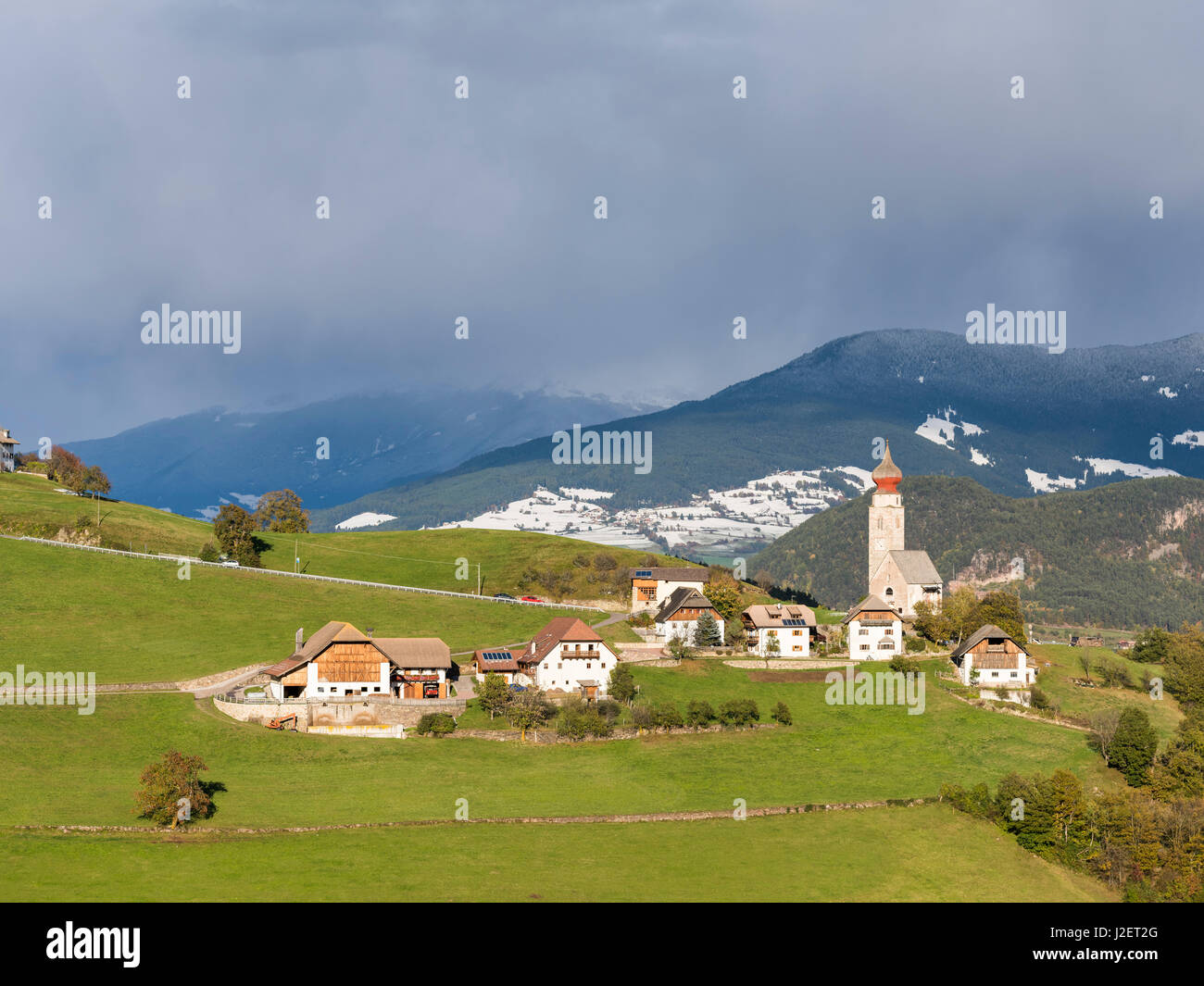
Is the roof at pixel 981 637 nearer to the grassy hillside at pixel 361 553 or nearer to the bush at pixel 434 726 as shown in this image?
the grassy hillside at pixel 361 553

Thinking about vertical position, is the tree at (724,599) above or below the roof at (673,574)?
below

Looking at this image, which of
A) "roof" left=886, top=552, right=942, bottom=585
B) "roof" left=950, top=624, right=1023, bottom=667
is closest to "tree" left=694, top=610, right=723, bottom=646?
"roof" left=950, top=624, right=1023, bottom=667

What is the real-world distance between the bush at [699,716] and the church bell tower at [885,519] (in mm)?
57139

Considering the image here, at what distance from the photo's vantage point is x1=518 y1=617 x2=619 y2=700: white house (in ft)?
367

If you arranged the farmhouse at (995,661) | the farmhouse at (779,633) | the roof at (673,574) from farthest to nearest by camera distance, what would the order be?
1. the roof at (673,574)
2. the farmhouse at (779,633)
3. the farmhouse at (995,661)

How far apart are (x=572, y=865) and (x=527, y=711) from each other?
95.2 feet

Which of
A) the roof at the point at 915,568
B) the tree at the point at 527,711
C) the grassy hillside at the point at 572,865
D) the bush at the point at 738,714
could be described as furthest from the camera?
the roof at the point at 915,568

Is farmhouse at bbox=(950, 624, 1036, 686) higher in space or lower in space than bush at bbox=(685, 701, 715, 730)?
higher

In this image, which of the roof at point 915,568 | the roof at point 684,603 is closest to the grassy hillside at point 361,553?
the roof at point 684,603

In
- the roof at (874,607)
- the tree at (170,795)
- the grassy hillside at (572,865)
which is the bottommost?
the grassy hillside at (572,865)

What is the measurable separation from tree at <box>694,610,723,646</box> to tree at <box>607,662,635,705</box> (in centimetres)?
2120

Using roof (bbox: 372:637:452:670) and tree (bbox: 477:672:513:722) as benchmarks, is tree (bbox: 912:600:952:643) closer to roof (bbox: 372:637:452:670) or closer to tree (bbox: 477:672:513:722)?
tree (bbox: 477:672:513:722)

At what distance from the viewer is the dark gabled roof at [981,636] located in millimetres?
123325
